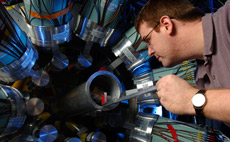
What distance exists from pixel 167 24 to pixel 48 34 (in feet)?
2.48

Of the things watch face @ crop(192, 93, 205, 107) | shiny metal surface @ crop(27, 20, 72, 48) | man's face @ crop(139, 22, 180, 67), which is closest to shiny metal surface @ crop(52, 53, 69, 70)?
shiny metal surface @ crop(27, 20, 72, 48)

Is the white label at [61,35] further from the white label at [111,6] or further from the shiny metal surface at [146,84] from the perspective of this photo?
the shiny metal surface at [146,84]

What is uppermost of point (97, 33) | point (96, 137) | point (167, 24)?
point (97, 33)

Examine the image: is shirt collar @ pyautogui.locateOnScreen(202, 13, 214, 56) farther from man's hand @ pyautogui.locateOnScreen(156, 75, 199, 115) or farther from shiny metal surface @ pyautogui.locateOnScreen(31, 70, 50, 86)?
shiny metal surface @ pyautogui.locateOnScreen(31, 70, 50, 86)

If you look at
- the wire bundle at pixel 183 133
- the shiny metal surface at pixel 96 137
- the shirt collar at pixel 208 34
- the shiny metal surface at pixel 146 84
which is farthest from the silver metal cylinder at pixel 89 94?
the shirt collar at pixel 208 34

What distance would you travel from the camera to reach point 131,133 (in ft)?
5.30

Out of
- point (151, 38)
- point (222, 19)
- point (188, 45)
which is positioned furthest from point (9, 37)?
point (222, 19)

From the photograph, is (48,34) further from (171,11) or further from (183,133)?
(183,133)

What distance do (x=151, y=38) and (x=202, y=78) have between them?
1.22 ft

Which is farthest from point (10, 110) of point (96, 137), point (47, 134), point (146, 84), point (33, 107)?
point (146, 84)

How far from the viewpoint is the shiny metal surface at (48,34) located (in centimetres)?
126

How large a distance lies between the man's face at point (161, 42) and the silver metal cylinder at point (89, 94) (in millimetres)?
354

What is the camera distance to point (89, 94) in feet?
4.09

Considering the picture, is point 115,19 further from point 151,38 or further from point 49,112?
point 49,112
